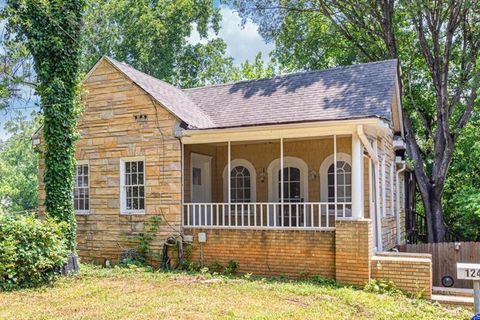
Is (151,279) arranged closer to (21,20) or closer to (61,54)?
(61,54)

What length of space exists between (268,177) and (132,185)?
3.89 m

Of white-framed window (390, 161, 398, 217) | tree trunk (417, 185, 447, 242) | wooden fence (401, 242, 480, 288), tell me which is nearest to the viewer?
wooden fence (401, 242, 480, 288)

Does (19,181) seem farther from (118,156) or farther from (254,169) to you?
(254,169)

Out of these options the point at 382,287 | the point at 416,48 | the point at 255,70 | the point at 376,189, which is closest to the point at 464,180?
the point at 416,48

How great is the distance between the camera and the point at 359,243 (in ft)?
29.3

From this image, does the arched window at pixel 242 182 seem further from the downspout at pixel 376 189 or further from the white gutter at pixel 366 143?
the white gutter at pixel 366 143

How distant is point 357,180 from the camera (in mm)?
9438

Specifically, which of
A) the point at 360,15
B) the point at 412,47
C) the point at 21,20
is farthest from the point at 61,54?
the point at 412,47

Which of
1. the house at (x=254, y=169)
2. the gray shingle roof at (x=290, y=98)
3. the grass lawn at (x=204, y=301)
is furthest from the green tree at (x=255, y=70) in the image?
the grass lawn at (x=204, y=301)

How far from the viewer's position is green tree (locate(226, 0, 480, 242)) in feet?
56.3

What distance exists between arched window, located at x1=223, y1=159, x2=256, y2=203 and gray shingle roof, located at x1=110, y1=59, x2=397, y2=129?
1.76 metres

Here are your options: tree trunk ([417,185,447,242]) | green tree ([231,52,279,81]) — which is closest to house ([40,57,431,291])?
tree trunk ([417,185,447,242])

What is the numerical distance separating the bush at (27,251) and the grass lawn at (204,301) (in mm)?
428

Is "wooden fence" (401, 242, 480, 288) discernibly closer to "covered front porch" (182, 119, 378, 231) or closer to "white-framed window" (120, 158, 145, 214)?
"covered front porch" (182, 119, 378, 231)
